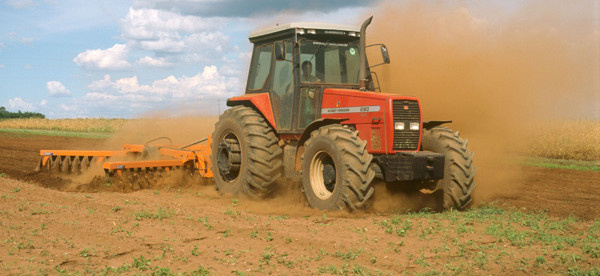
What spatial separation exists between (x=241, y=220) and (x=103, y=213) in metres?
2.15

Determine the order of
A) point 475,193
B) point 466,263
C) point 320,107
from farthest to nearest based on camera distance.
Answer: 1. point 475,193
2. point 320,107
3. point 466,263

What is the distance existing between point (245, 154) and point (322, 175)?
1791 millimetres

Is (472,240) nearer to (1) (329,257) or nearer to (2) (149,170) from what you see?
(1) (329,257)

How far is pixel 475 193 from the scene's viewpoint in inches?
414

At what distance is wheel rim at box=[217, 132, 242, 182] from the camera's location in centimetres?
1036

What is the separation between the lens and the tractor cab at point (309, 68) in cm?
948

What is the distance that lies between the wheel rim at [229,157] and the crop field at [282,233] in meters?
0.43

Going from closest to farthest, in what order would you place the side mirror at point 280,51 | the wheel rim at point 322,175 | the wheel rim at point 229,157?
the wheel rim at point 322,175
the side mirror at point 280,51
the wheel rim at point 229,157

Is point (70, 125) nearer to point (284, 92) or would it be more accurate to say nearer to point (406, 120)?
point (284, 92)

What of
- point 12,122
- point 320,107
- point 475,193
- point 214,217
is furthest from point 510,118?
point 12,122

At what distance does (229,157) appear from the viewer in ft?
34.0

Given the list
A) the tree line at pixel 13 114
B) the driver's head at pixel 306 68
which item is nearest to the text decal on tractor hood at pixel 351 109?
the driver's head at pixel 306 68

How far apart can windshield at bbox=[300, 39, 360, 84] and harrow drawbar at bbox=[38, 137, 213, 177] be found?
3.31 meters

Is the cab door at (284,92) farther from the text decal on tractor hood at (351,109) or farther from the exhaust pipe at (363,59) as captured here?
the exhaust pipe at (363,59)
